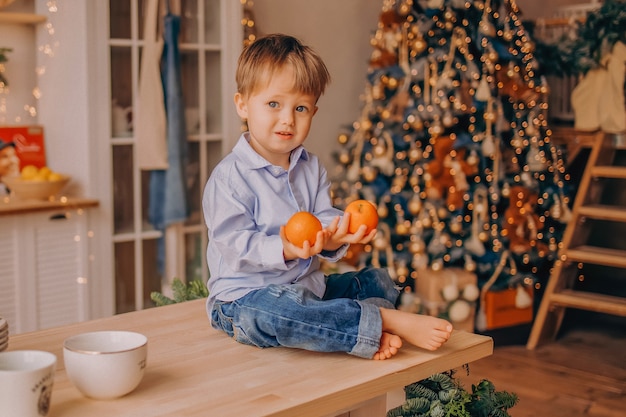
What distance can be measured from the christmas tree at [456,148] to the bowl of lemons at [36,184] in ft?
4.61

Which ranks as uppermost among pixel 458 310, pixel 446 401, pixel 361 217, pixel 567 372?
pixel 361 217

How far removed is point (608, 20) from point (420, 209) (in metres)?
1.37

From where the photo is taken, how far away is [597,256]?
401 cm

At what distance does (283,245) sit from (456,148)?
244 centimetres

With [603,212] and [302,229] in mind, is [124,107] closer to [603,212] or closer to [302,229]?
[302,229]

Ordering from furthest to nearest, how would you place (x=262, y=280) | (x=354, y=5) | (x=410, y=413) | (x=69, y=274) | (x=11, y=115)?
1. (x=354, y=5)
2. (x=11, y=115)
3. (x=69, y=274)
4. (x=410, y=413)
5. (x=262, y=280)

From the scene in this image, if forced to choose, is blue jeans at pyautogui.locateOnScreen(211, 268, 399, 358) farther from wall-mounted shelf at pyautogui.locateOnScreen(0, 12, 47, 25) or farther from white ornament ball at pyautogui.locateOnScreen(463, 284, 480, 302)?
white ornament ball at pyautogui.locateOnScreen(463, 284, 480, 302)

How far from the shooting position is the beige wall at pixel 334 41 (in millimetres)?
4422

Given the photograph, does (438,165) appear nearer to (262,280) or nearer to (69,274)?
(69,274)

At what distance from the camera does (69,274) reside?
3.36 m

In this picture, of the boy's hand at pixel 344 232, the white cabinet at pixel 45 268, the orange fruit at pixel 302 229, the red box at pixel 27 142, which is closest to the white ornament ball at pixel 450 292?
the white cabinet at pixel 45 268

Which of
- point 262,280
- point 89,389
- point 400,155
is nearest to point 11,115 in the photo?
point 400,155

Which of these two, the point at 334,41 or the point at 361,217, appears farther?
the point at 334,41

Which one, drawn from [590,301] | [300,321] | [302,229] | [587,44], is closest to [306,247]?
[302,229]
